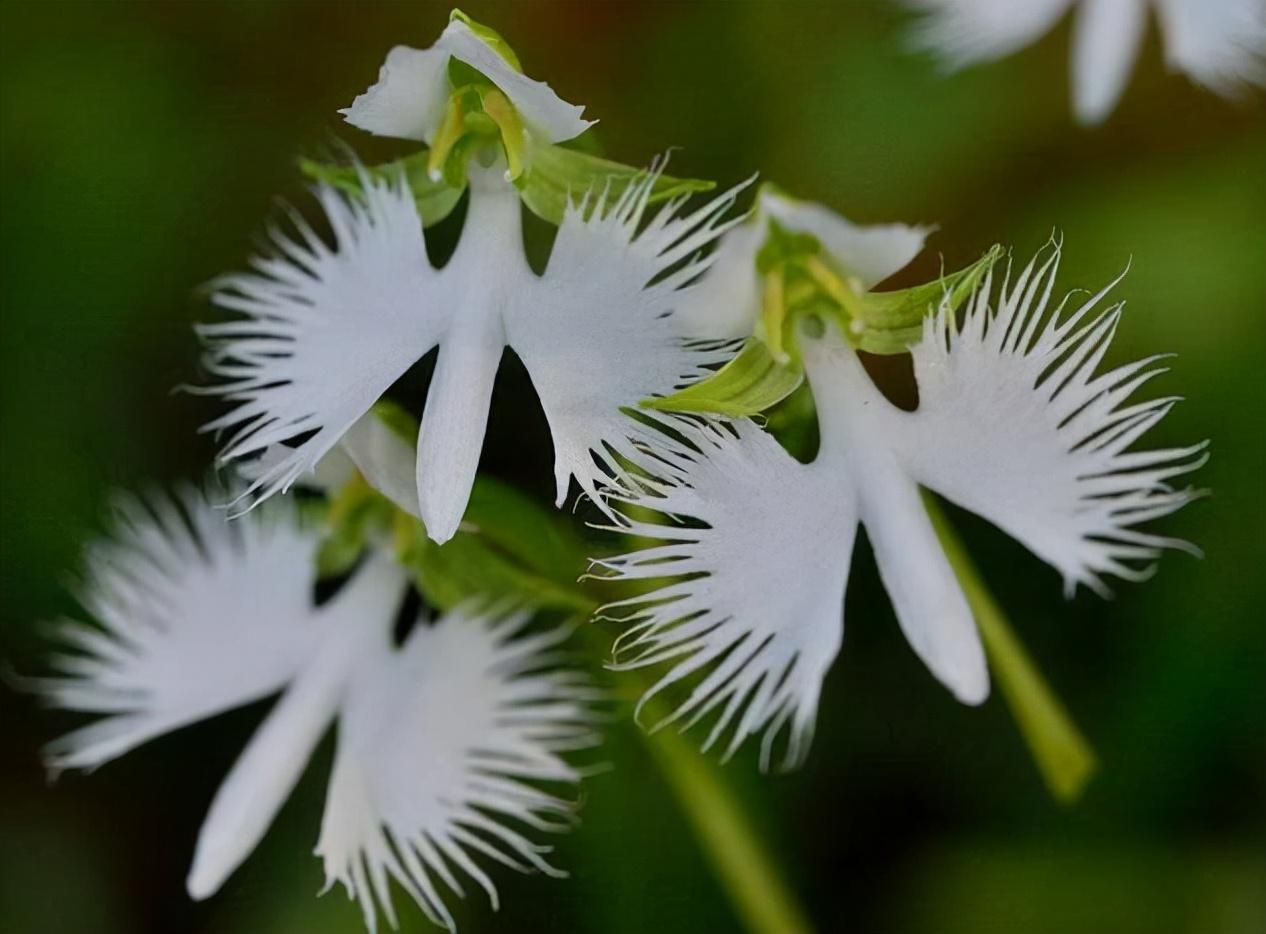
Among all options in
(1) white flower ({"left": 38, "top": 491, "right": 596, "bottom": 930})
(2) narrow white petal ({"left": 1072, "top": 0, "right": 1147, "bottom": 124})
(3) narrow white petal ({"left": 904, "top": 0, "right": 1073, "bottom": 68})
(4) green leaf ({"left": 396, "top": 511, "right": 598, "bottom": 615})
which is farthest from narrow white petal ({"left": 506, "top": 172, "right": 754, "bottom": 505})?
(3) narrow white petal ({"left": 904, "top": 0, "right": 1073, "bottom": 68})

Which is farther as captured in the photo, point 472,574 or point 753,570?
point 472,574

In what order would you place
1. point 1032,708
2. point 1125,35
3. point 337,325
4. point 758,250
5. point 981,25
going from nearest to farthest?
point 758,250 → point 337,325 → point 1032,708 → point 1125,35 → point 981,25

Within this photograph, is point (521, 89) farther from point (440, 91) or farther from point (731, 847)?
point (731, 847)

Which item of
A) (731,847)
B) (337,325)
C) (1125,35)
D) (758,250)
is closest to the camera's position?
(758,250)

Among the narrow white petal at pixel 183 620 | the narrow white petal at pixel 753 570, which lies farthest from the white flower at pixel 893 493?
the narrow white petal at pixel 183 620

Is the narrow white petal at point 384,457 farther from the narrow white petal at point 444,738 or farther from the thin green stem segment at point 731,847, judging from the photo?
the thin green stem segment at point 731,847

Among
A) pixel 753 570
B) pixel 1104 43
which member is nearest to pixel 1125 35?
pixel 1104 43

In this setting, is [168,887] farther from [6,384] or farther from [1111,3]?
[1111,3]
